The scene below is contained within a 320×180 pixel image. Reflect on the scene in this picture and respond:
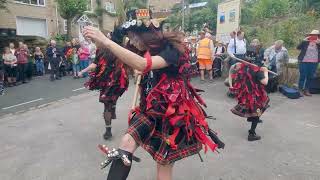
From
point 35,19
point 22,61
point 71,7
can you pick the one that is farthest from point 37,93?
point 35,19

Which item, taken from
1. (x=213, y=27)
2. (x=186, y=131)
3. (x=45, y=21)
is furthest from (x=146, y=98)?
(x=213, y=27)

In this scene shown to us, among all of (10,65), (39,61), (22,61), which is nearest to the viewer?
(10,65)

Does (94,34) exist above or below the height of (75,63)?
above

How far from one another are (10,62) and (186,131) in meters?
11.0

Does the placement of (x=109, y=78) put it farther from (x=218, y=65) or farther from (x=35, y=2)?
(x=35, y=2)

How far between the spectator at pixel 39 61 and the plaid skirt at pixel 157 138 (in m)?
13.3

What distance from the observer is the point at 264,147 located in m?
5.49

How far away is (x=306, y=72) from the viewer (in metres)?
10.1

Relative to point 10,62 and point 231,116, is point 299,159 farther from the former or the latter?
point 10,62

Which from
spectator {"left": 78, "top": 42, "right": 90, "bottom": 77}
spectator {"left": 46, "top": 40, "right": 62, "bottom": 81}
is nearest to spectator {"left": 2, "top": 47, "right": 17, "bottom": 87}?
spectator {"left": 46, "top": 40, "right": 62, "bottom": 81}

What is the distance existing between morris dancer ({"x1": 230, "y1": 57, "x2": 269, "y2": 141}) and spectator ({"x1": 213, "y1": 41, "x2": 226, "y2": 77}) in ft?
23.0

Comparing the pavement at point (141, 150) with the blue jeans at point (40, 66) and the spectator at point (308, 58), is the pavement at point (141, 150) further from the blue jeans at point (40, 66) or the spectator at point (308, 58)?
the blue jeans at point (40, 66)

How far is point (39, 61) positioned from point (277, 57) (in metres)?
9.84

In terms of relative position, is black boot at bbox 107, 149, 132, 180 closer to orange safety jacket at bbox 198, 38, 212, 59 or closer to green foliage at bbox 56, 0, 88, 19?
orange safety jacket at bbox 198, 38, 212, 59
